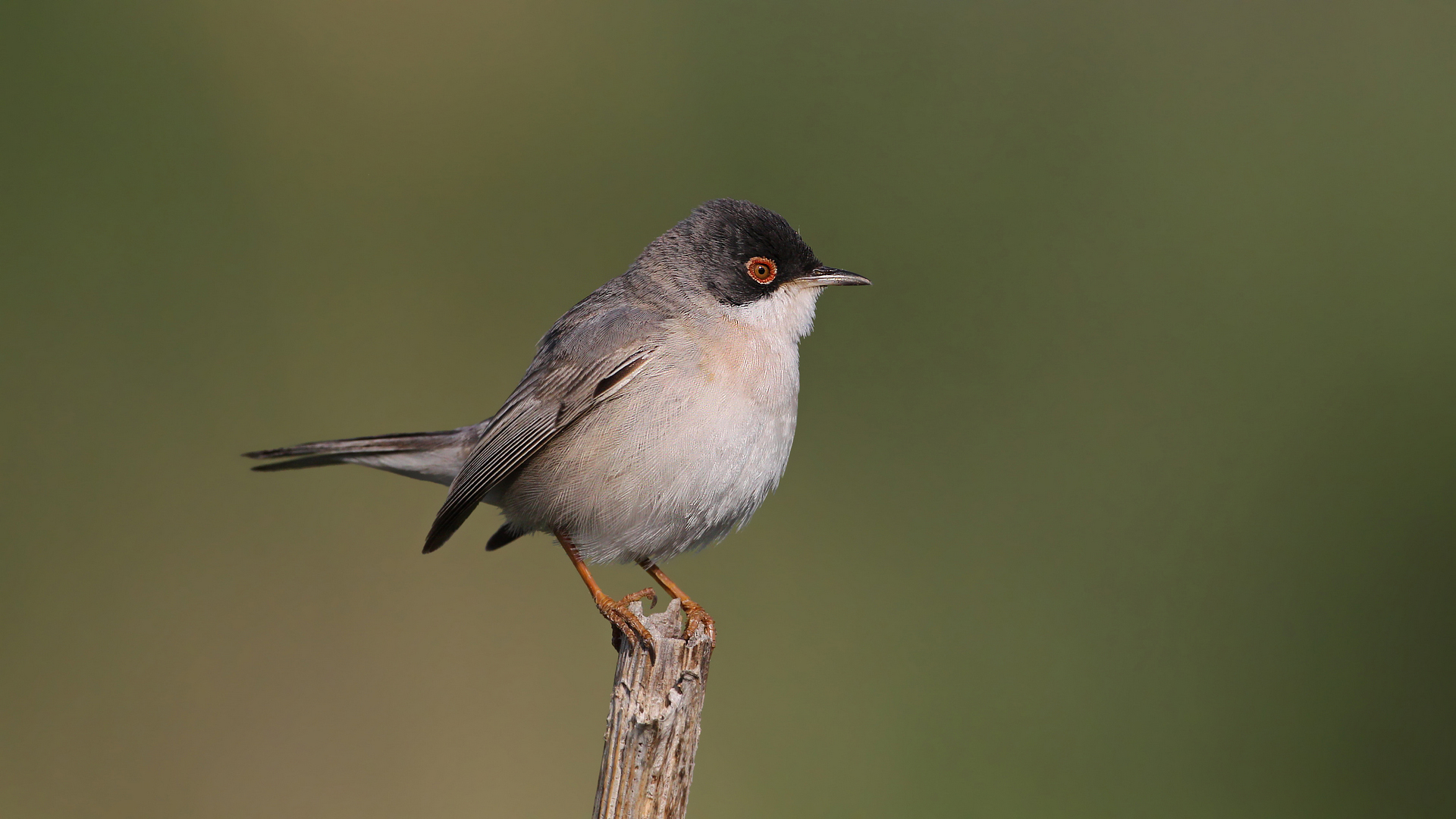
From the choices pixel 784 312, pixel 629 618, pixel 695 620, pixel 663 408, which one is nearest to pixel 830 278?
pixel 784 312

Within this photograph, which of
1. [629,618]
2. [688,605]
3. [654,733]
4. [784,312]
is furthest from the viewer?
[784,312]

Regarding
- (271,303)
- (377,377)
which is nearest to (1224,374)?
(377,377)

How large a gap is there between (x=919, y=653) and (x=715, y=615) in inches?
53.1

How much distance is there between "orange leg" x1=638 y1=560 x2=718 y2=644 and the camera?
11.1 feet

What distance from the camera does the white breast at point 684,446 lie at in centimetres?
340

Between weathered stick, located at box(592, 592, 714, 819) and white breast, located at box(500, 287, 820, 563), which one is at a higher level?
white breast, located at box(500, 287, 820, 563)

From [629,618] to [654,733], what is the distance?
21.3 inches

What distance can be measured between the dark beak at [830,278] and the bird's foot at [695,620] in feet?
4.37

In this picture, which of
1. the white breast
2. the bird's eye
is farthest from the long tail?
the bird's eye

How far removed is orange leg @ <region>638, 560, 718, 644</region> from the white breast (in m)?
0.21

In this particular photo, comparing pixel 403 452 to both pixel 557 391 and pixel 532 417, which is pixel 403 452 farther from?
pixel 557 391

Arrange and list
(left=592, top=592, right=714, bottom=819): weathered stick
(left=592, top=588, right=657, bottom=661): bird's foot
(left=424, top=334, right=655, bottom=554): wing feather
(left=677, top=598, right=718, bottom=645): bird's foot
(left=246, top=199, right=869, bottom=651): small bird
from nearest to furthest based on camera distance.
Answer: (left=592, top=592, right=714, bottom=819): weathered stick → (left=592, top=588, right=657, bottom=661): bird's foot → (left=677, top=598, right=718, bottom=645): bird's foot → (left=246, top=199, right=869, bottom=651): small bird → (left=424, top=334, right=655, bottom=554): wing feather

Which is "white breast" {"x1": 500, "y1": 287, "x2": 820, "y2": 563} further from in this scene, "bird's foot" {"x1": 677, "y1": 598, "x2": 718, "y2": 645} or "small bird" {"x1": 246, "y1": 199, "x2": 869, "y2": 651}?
"bird's foot" {"x1": 677, "y1": 598, "x2": 718, "y2": 645}

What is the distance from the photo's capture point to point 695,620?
3426mm
